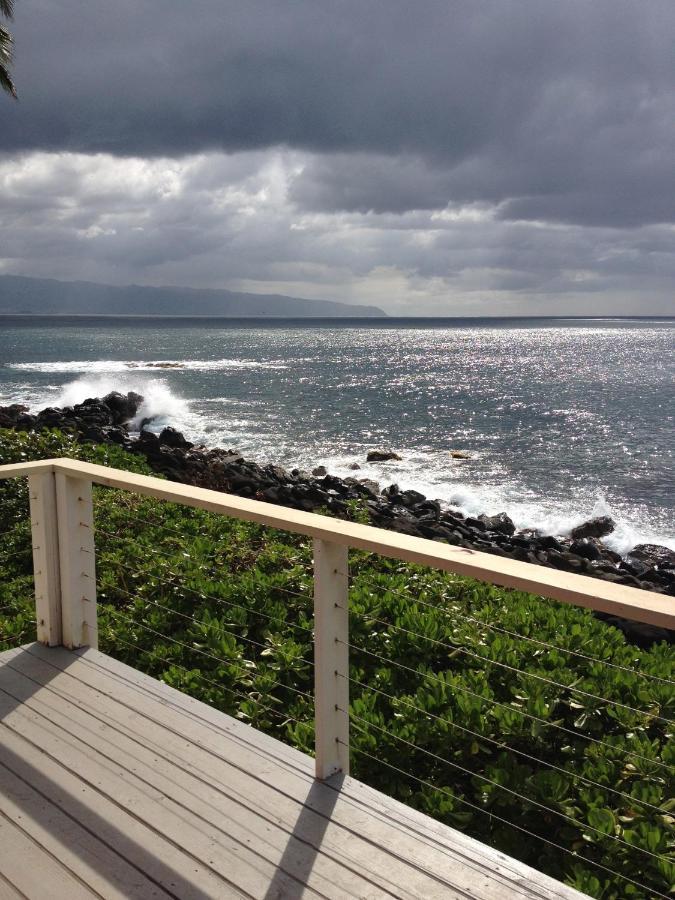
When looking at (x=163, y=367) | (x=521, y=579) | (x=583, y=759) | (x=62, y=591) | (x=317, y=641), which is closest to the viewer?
(x=521, y=579)

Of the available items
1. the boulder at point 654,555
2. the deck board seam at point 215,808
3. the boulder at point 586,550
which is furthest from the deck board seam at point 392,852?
the boulder at point 654,555

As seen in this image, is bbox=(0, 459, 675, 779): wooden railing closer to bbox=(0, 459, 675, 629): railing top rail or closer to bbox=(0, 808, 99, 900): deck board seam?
bbox=(0, 459, 675, 629): railing top rail

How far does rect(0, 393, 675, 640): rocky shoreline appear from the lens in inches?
522

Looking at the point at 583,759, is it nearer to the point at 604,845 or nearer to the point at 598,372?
the point at 604,845

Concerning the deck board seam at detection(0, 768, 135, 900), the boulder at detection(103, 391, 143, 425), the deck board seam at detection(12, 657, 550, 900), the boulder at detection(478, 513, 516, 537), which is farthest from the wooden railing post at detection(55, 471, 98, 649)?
the boulder at detection(103, 391, 143, 425)

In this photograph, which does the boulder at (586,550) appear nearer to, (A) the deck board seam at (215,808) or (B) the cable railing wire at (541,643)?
(B) the cable railing wire at (541,643)

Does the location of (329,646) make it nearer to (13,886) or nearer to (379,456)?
(13,886)

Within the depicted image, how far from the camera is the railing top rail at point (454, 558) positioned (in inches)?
71.4

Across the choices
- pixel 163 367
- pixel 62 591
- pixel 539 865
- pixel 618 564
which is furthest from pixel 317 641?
pixel 163 367

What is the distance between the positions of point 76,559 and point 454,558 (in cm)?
239

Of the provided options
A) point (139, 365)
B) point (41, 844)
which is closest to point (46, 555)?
point (41, 844)

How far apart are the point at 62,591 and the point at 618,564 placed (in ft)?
41.1

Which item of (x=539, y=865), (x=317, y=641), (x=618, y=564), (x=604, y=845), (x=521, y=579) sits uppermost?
(x=521, y=579)

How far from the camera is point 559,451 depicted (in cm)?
2722
